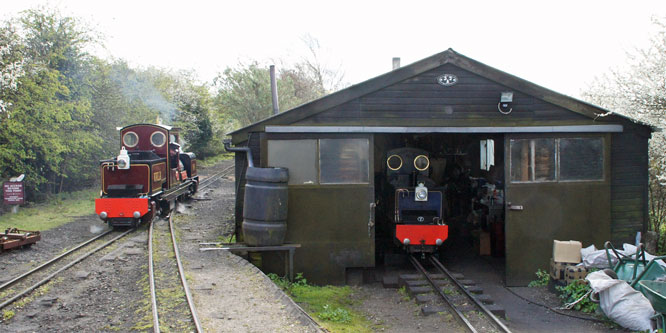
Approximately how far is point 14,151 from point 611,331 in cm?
1707

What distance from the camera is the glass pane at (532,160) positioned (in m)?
9.25

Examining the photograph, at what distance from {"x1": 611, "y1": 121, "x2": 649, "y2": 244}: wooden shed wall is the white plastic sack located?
2.98 m

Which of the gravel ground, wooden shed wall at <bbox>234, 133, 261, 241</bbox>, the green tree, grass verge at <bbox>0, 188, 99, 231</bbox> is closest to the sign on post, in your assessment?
grass verge at <bbox>0, 188, 99, 231</bbox>

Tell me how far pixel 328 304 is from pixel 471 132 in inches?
160

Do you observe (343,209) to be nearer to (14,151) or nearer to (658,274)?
(658,274)

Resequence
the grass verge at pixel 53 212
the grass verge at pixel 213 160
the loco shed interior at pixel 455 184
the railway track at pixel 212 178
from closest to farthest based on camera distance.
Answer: the loco shed interior at pixel 455 184
the grass verge at pixel 53 212
the railway track at pixel 212 178
the grass verge at pixel 213 160

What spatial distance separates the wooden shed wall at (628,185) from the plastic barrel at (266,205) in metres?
6.25

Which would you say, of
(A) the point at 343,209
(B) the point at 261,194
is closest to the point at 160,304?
(B) the point at 261,194

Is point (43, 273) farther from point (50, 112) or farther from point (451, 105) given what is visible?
point (50, 112)

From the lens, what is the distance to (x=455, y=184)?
13250mm

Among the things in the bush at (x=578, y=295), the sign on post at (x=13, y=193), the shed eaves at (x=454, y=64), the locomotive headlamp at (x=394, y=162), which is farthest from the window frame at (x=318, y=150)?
the sign on post at (x=13, y=193)

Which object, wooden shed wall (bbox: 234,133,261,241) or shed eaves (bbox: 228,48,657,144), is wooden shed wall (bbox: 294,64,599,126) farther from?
wooden shed wall (bbox: 234,133,261,241)

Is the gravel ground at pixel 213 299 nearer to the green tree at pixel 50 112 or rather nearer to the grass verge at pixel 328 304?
the grass verge at pixel 328 304

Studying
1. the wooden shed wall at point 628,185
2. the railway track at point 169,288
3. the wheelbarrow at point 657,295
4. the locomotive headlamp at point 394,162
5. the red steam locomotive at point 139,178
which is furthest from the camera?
the red steam locomotive at point 139,178
